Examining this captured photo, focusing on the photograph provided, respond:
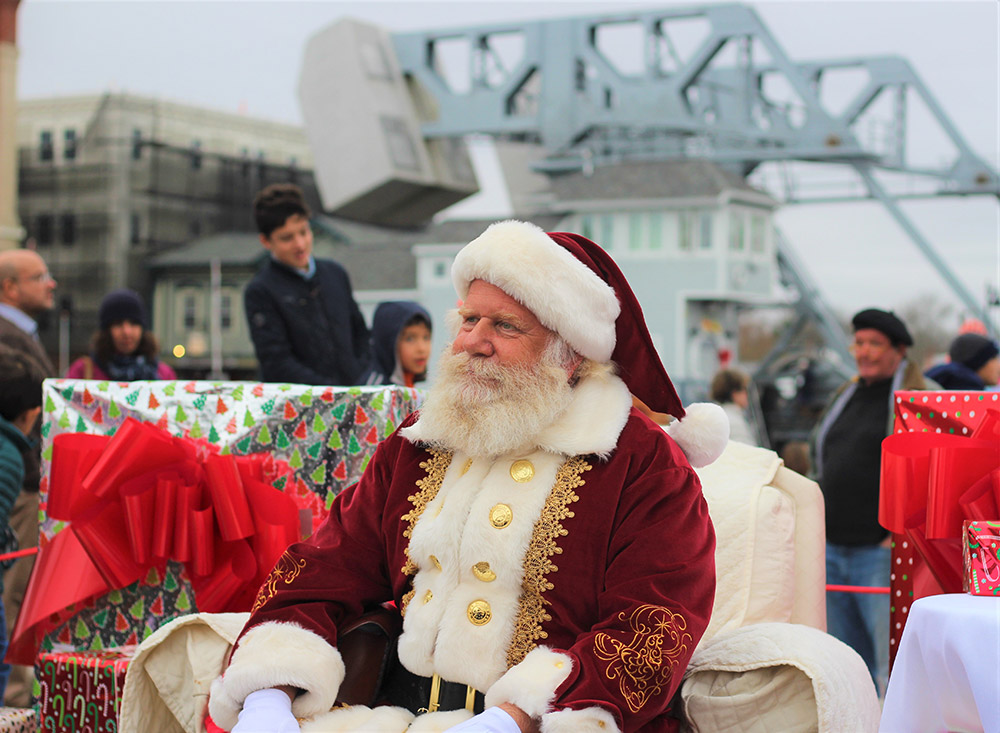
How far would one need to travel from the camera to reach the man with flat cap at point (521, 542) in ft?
6.36

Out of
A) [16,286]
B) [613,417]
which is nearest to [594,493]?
[613,417]

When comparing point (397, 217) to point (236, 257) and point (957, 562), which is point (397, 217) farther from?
point (957, 562)

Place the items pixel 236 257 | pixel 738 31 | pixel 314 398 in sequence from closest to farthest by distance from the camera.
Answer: pixel 314 398
pixel 738 31
pixel 236 257

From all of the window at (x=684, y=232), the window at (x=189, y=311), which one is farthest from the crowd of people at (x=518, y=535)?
the window at (x=189, y=311)

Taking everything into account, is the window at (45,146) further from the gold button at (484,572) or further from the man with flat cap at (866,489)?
the gold button at (484,572)

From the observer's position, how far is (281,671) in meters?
2.02

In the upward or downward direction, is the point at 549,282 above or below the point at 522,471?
above

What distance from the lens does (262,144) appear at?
109 ft

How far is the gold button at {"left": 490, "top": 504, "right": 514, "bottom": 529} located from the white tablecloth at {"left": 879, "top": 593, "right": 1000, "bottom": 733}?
794 millimetres

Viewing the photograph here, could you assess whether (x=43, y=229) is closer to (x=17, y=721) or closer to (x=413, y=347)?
(x=413, y=347)

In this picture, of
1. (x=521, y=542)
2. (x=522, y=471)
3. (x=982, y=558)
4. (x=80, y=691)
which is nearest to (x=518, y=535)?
(x=521, y=542)

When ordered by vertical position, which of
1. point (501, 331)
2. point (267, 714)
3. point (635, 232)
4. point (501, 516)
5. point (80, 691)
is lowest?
point (80, 691)

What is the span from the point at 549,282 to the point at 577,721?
2.73 ft

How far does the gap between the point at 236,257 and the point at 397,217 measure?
25.6ft
